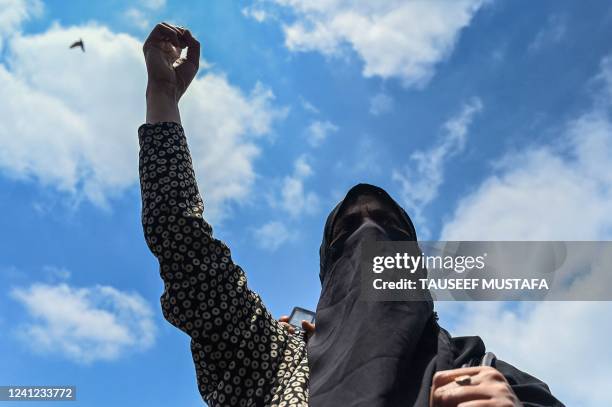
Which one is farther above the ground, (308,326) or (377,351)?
(308,326)

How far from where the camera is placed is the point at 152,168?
79.2 inches

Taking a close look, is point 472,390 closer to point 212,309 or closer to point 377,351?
point 377,351

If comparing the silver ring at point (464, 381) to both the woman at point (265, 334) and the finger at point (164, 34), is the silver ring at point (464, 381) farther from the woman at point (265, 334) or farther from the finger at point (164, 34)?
the finger at point (164, 34)

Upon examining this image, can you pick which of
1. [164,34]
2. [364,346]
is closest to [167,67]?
[164,34]

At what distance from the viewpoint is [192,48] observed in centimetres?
267

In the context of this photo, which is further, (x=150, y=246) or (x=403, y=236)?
(x=403, y=236)

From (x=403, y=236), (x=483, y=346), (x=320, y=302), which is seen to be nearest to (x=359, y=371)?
(x=483, y=346)

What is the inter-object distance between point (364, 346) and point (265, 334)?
332 mm

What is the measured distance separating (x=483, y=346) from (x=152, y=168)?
125cm

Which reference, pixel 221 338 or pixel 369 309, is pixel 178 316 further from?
pixel 369 309

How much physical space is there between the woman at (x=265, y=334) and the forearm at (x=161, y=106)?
6 cm

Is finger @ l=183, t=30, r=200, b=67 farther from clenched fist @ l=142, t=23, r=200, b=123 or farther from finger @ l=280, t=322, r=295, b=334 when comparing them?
finger @ l=280, t=322, r=295, b=334

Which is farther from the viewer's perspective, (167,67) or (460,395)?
(167,67)

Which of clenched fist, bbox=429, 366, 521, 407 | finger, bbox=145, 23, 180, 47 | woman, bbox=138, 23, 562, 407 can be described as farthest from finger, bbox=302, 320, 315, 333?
finger, bbox=145, 23, 180, 47
